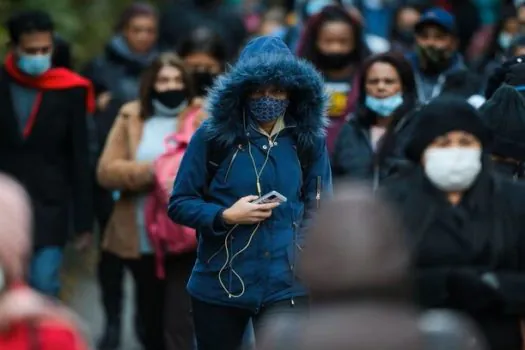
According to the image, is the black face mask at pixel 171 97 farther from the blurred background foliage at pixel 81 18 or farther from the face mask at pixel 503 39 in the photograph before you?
the face mask at pixel 503 39

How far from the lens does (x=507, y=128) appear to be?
8875 millimetres

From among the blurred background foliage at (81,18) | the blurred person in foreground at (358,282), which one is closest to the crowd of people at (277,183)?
the blurred person in foreground at (358,282)

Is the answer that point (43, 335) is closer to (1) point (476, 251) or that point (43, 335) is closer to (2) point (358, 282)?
(2) point (358, 282)

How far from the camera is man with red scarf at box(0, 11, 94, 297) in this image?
435 inches

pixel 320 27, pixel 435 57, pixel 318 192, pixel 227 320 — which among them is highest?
pixel 320 27

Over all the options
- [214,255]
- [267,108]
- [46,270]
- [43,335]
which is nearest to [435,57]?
[46,270]

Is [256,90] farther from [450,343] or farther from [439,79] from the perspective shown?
[439,79]

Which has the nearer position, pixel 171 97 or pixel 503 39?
pixel 171 97

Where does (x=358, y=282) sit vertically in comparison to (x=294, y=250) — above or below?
above

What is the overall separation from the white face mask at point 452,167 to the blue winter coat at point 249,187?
66 centimetres

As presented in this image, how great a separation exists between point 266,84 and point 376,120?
2.82 meters

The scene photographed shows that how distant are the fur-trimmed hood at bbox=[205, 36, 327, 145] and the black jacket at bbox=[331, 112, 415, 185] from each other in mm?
1877

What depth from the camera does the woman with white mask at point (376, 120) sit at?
34.1ft

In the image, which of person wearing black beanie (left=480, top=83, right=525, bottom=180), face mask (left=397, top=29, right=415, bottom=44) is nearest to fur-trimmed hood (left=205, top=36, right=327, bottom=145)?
person wearing black beanie (left=480, top=83, right=525, bottom=180)
